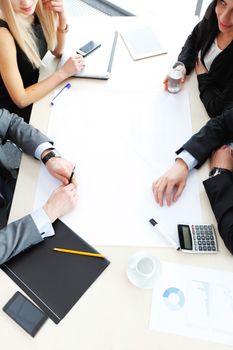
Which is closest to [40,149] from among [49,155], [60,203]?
[49,155]

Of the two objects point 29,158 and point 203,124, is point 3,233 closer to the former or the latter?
point 29,158

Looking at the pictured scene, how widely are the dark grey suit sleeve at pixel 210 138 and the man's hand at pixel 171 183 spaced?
62 mm

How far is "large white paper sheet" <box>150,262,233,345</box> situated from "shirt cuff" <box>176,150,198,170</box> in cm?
35

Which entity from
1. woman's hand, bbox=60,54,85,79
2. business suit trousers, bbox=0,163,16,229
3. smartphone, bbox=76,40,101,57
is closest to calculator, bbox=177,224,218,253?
business suit trousers, bbox=0,163,16,229

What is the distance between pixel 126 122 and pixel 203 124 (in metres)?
0.29

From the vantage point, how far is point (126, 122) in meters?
1.21

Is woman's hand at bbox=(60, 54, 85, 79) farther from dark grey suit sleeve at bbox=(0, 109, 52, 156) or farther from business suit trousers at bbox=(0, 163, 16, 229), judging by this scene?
business suit trousers at bbox=(0, 163, 16, 229)

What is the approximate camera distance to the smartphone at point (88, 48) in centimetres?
141

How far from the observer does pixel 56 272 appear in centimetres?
90

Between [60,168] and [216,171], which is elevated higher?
[60,168]

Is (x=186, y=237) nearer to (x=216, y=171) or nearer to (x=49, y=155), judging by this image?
(x=216, y=171)

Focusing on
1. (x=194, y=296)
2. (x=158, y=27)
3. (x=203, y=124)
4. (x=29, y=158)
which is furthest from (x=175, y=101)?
(x=194, y=296)

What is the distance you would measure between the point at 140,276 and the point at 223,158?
1.61 ft

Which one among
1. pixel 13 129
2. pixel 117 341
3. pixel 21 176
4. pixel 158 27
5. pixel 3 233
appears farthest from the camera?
pixel 158 27
